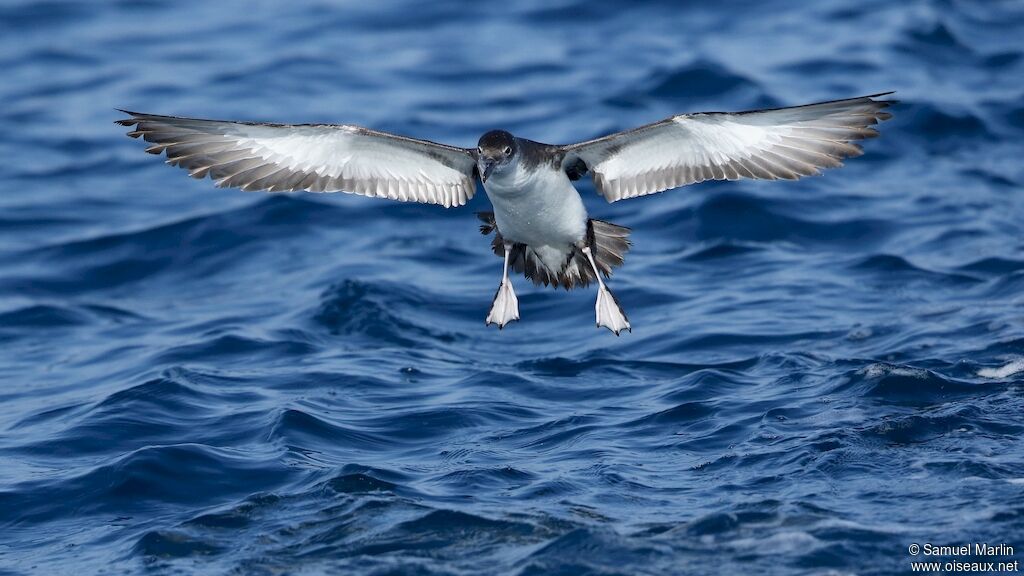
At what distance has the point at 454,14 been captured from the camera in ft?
63.9

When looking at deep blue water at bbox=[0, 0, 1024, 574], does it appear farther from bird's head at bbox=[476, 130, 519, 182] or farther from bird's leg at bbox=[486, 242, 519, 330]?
bird's head at bbox=[476, 130, 519, 182]

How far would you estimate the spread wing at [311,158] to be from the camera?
8.37 m

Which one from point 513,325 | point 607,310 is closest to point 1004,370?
point 607,310

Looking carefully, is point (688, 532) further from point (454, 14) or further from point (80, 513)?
point (454, 14)

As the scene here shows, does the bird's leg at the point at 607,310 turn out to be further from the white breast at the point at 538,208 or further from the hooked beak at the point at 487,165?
the hooked beak at the point at 487,165

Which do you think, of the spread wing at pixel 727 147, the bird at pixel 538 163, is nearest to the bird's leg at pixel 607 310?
the bird at pixel 538 163

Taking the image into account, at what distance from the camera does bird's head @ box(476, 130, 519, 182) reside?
312 inches

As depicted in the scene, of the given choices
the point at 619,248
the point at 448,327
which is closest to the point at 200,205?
the point at 448,327

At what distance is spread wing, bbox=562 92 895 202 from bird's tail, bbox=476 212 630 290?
25 cm

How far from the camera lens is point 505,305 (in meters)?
8.99

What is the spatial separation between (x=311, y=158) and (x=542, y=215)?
5.35 feet

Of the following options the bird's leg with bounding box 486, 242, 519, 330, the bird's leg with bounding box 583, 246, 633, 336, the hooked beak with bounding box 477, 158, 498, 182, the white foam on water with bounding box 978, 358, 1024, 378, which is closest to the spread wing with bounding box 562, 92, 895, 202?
the bird's leg with bounding box 583, 246, 633, 336

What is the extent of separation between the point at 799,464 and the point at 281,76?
11772 millimetres

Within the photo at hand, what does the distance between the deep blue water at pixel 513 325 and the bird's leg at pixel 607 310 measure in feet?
1.88
